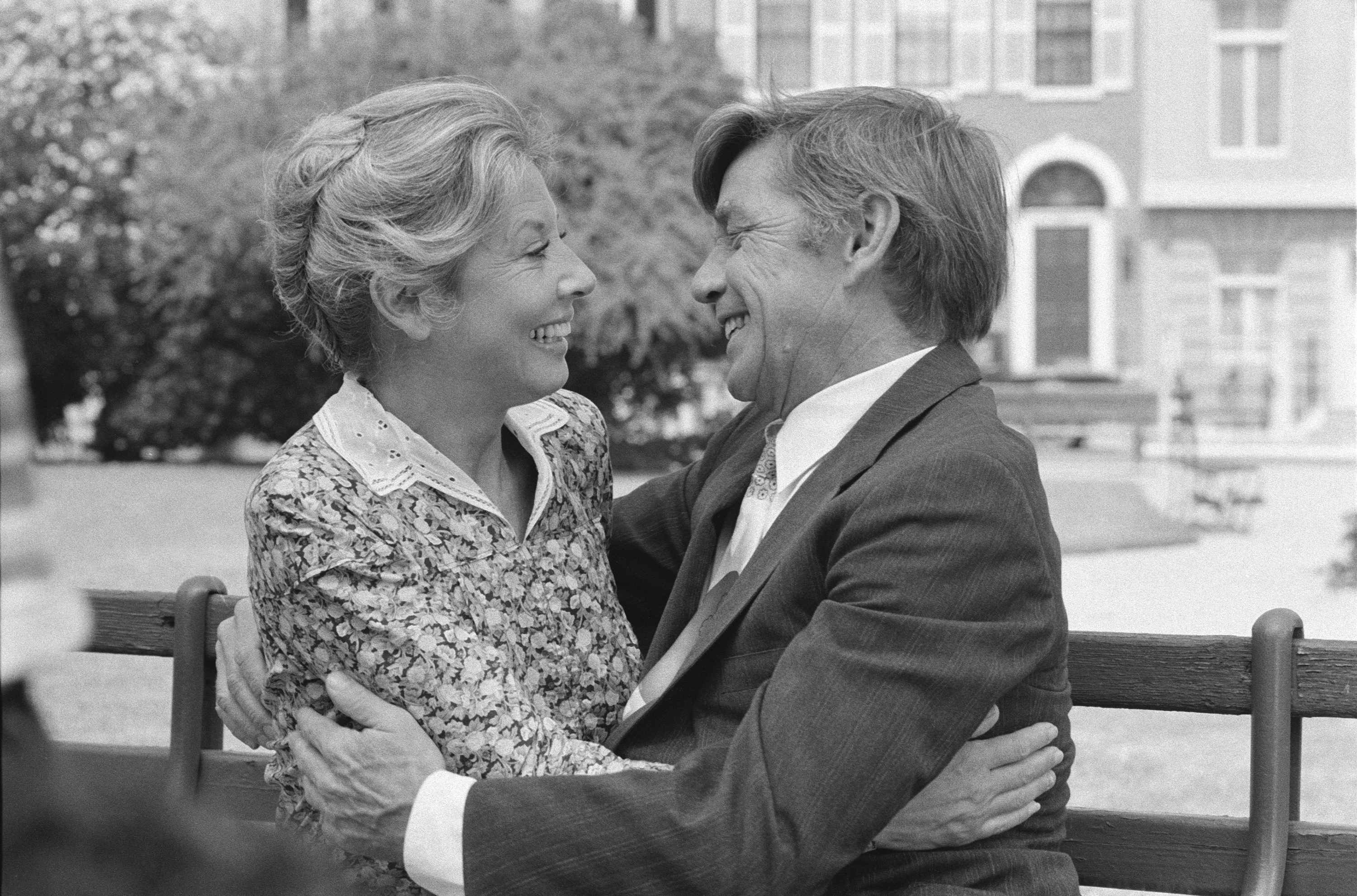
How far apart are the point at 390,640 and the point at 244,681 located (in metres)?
0.52

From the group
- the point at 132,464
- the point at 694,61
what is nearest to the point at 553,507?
the point at 694,61

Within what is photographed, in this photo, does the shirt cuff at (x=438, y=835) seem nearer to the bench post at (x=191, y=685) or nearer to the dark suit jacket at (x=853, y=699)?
the dark suit jacket at (x=853, y=699)

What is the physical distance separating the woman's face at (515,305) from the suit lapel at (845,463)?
0.35 metres

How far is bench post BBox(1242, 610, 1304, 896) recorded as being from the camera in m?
2.23

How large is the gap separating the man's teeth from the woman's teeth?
210mm

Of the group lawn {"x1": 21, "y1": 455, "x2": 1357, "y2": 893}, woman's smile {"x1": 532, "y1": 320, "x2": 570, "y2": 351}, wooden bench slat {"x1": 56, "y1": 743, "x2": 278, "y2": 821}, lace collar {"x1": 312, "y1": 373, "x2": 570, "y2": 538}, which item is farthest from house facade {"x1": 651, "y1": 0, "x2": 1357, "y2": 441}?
lace collar {"x1": 312, "y1": 373, "x2": 570, "y2": 538}

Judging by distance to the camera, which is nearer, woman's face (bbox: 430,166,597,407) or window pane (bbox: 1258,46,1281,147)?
woman's face (bbox: 430,166,597,407)

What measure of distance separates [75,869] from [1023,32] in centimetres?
2435

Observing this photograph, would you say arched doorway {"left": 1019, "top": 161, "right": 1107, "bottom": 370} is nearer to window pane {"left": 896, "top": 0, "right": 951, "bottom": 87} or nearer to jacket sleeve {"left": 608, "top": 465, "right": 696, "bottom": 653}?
window pane {"left": 896, "top": 0, "right": 951, "bottom": 87}

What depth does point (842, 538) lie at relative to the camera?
1.90m

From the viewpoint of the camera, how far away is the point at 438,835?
6.05ft

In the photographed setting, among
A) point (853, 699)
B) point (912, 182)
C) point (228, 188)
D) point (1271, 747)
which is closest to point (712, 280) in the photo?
point (912, 182)

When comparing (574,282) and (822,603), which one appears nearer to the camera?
(822,603)

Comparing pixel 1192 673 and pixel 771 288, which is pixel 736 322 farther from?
pixel 1192 673
